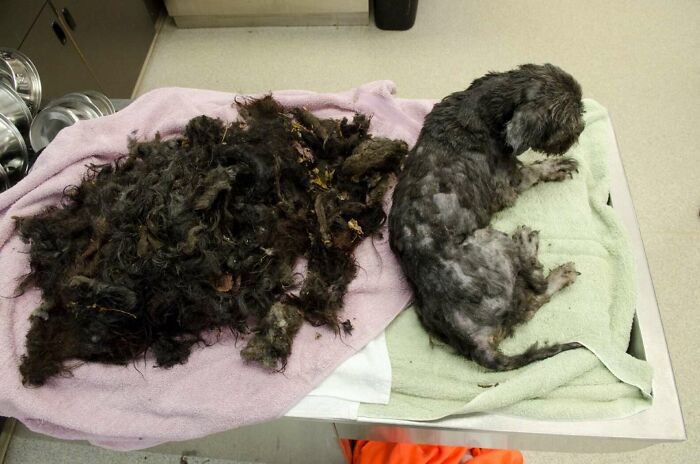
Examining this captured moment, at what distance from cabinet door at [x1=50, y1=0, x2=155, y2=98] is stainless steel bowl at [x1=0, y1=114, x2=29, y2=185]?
1051mm

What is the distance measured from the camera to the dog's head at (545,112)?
183cm

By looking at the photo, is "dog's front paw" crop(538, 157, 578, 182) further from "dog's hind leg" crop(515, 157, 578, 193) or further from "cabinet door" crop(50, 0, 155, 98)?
"cabinet door" crop(50, 0, 155, 98)

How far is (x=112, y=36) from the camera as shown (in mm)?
3314

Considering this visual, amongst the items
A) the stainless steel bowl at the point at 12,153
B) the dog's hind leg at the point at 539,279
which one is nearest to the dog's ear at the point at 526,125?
the dog's hind leg at the point at 539,279

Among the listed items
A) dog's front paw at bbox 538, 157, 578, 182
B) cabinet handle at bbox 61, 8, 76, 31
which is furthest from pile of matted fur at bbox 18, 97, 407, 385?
cabinet handle at bbox 61, 8, 76, 31

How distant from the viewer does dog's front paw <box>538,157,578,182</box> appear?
2090mm

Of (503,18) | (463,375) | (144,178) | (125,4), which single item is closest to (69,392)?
(144,178)

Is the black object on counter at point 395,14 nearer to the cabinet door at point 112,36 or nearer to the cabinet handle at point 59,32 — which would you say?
the cabinet door at point 112,36

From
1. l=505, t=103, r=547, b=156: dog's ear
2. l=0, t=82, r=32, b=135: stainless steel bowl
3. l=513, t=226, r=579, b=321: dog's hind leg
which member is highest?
l=505, t=103, r=547, b=156: dog's ear

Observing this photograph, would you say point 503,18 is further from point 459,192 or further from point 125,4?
→ point 125,4

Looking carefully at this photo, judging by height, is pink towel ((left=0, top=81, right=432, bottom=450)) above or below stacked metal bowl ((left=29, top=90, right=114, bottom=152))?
below

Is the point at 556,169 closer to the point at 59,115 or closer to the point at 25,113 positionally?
the point at 59,115

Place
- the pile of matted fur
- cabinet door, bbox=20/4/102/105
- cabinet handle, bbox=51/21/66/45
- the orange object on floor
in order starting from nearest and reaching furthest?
1. the pile of matted fur
2. the orange object on floor
3. cabinet door, bbox=20/4/102/105
4. cabinet handle, bbox=51/21/66/45

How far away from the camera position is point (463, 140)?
1931mm
